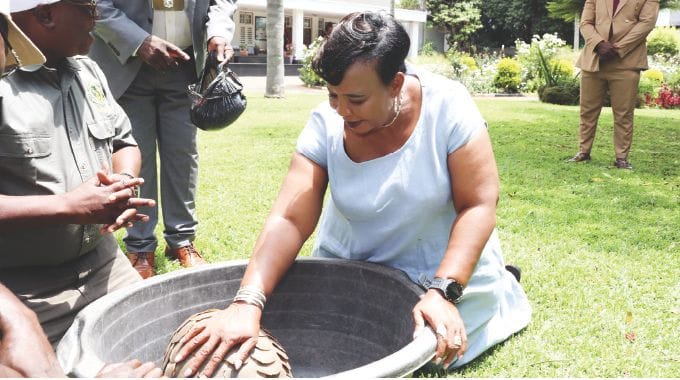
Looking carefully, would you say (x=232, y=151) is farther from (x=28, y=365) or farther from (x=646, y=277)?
(x=28, y=365)

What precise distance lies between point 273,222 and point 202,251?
2.01 meters

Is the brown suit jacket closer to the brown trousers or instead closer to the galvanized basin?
the galvanized basin

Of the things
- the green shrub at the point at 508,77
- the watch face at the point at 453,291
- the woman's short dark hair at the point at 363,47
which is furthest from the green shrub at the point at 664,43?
the watch face at the point at 453,291

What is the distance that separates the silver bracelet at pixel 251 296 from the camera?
8.18 feet

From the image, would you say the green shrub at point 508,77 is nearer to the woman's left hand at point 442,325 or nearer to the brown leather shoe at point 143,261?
the brown leather shoe at point 143,261

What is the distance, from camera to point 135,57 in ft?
13.5

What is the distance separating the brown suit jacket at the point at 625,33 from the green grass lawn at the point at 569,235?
1.13 m

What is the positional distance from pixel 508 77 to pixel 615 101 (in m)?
13.0

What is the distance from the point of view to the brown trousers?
2.70 metres

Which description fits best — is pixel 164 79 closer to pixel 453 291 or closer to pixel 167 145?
pixel 167 145

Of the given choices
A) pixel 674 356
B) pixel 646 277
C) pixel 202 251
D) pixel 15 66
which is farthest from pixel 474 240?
pixel 202 251

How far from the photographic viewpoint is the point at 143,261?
4.21 metres

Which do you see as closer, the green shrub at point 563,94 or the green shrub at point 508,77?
the green shrub at point 563,94

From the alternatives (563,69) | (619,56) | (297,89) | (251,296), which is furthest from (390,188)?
(297,89)
